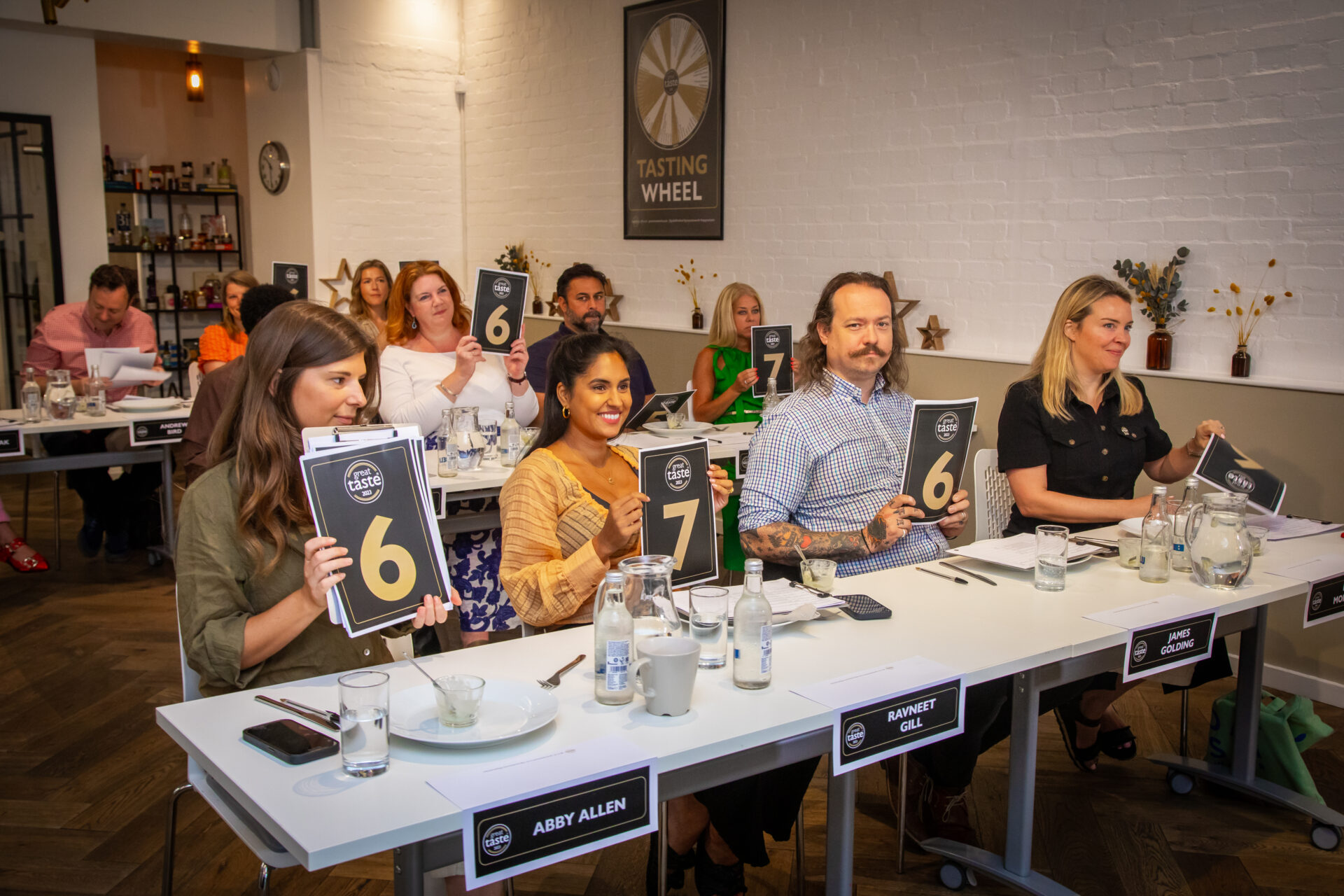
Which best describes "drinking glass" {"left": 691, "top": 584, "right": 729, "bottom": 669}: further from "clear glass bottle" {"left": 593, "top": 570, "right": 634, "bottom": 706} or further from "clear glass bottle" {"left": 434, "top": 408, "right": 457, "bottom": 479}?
"clear glass bottle" {"left": 434, "top": 408, "right": 457, "bottom": 479}

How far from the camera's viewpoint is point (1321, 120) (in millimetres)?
3924

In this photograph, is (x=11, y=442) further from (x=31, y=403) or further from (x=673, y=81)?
(x=673, y=81)

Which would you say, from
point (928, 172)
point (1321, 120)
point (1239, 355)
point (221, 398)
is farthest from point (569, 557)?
point (928, 172)

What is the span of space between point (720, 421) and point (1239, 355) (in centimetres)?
226

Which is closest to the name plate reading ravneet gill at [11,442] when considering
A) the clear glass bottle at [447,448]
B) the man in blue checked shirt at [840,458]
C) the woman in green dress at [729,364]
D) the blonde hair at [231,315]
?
the blonde hair at [231,315]

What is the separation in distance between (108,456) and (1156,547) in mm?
4601

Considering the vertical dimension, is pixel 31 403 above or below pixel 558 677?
above

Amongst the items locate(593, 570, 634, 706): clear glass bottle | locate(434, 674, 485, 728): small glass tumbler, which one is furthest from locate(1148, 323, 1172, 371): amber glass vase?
locate(434, 674, 485, 728): small glass tumbler

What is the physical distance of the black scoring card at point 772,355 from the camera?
15.9ft

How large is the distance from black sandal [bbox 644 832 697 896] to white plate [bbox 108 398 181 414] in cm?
379

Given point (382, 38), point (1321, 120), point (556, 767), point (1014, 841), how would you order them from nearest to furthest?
point (556, 767), point (1014, 841), point (1321, 120), point (382, 38)

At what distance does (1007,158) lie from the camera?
5008mm

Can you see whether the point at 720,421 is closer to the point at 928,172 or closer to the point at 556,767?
the point at 928,172

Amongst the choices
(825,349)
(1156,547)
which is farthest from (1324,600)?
(825,349)
